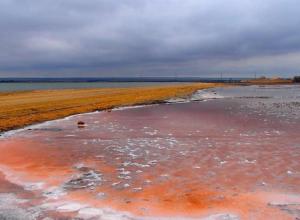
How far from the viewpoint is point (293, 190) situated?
10.1 meters

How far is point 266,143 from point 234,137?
212 cm

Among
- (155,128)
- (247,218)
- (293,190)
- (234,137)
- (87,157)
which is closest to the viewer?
(247,218)

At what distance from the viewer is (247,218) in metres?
8.16

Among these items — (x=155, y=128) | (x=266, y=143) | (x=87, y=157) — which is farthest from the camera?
(x=155, y=128)

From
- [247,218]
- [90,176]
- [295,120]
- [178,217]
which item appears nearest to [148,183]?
[90,176]

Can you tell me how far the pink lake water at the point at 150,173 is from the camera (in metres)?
8.77

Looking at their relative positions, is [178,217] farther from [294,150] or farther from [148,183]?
[294,150]

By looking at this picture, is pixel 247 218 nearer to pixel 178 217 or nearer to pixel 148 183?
pixel 178 217

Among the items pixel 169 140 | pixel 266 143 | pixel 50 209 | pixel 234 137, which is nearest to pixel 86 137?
pixel 169 140

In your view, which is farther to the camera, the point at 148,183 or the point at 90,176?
the point at 90,176

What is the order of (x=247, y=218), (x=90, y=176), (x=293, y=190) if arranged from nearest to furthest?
(x=247, y=218) → (x=293, y=190) → (x=90, y=176)

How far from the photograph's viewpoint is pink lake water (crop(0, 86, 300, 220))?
28.8 feet

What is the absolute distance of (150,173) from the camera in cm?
1215

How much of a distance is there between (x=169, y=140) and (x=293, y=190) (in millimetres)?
8862
